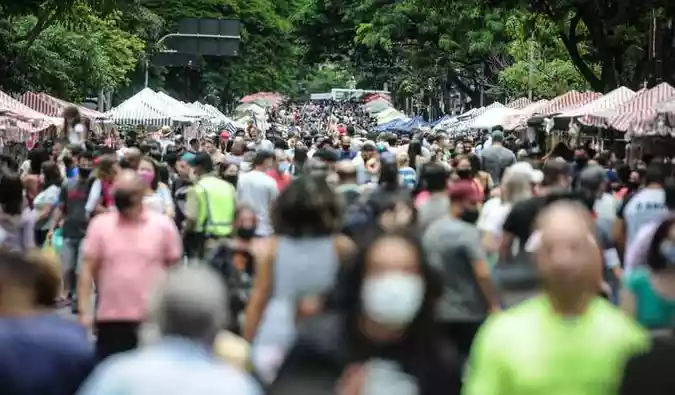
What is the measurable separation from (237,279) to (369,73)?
69001 millimetres

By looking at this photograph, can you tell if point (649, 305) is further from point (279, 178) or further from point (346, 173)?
point (279, 178)

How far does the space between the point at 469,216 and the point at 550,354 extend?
5.42 metres

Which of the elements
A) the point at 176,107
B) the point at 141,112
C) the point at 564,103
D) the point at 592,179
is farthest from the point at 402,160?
the point at 176,107

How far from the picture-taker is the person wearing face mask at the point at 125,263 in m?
8.78

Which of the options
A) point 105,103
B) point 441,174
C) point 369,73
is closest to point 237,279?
point 441,174

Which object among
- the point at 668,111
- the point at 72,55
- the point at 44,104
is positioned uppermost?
the point at 72,55

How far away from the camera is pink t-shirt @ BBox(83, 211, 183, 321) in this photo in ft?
28.8

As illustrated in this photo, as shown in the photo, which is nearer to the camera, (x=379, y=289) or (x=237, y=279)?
(x=379, y=289)

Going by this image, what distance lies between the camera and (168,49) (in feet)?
209

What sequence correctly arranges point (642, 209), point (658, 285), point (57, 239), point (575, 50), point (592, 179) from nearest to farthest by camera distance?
point (658, 285), point (642, 209), point (592, 179), point (57, 239), point (575, 50)

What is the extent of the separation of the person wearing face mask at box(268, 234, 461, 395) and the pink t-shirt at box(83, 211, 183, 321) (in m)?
3.09

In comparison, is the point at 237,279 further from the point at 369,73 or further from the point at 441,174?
the point at 369,73

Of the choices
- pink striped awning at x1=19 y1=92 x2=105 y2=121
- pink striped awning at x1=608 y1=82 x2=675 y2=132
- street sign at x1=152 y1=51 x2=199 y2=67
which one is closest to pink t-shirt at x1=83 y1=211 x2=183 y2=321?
pink striped awning at x1=608 y1=82 x2=675 y2=132

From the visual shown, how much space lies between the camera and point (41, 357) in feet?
18.9
